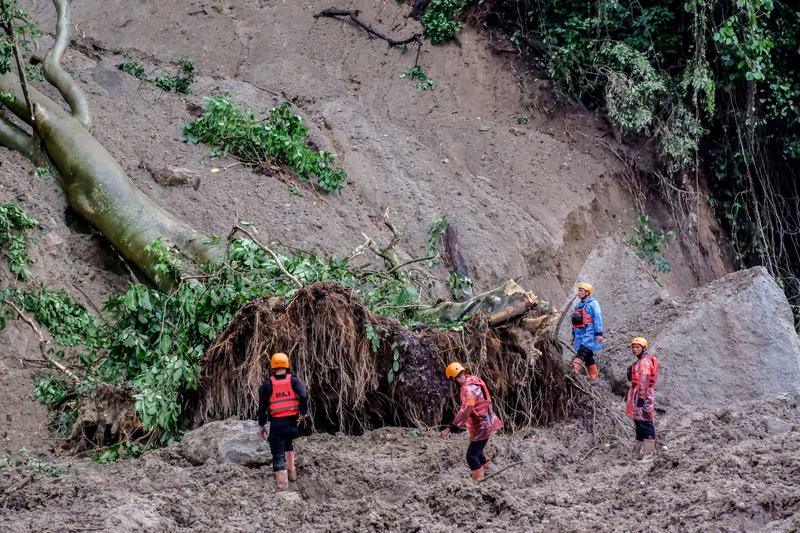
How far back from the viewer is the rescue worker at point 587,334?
11.2 meters

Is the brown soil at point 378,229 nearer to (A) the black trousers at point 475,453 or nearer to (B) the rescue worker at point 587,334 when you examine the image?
(A) the black trousers at point 475,453

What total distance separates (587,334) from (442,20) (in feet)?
27.3

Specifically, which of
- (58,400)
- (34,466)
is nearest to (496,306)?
(58,400)

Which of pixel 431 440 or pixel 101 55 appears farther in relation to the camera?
pixel 101 55

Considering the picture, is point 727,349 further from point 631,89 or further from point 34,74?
point 34,74

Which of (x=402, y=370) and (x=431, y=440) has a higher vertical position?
(x=402, y=370)

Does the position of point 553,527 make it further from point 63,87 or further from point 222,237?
point 63,87

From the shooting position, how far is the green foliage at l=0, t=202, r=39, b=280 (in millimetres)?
10828

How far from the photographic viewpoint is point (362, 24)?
18.0m

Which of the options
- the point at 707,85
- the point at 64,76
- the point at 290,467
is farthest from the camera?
A: the point at 707,85

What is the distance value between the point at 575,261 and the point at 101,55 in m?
7.99

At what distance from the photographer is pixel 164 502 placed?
23.9 feet

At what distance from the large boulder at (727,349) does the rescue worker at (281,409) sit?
4.62 metres

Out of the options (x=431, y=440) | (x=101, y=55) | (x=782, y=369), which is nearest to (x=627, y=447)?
(x=431, y=440)
